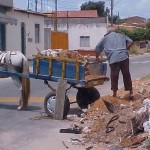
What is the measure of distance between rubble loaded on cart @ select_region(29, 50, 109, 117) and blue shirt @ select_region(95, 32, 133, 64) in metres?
0.33

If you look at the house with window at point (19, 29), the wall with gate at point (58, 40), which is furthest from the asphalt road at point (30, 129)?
the wall with gate at point (58, 40)

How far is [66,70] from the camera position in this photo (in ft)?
40.4

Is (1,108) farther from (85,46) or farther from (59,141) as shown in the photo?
(85,46)

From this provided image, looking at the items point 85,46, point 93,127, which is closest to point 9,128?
point 93,127

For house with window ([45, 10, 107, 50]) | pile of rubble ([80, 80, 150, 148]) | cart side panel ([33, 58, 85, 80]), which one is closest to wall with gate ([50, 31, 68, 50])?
house with window ([45, 10, 107, 50])

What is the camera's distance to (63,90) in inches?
475

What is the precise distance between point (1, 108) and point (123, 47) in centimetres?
364

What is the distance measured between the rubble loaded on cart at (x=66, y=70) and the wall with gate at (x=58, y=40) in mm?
34107

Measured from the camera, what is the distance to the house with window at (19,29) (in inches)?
1430

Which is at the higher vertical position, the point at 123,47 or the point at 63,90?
the point at 123,47

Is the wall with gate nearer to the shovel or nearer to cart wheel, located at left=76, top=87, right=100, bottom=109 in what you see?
cart wheel, located at left=76, top=87, right=100, bottom=109

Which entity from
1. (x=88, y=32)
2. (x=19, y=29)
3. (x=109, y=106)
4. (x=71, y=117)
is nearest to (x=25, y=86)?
(x=71, y=117)

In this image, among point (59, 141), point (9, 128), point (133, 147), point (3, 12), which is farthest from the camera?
Result: point (3, 12)

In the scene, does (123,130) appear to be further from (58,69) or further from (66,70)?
(58,69)
